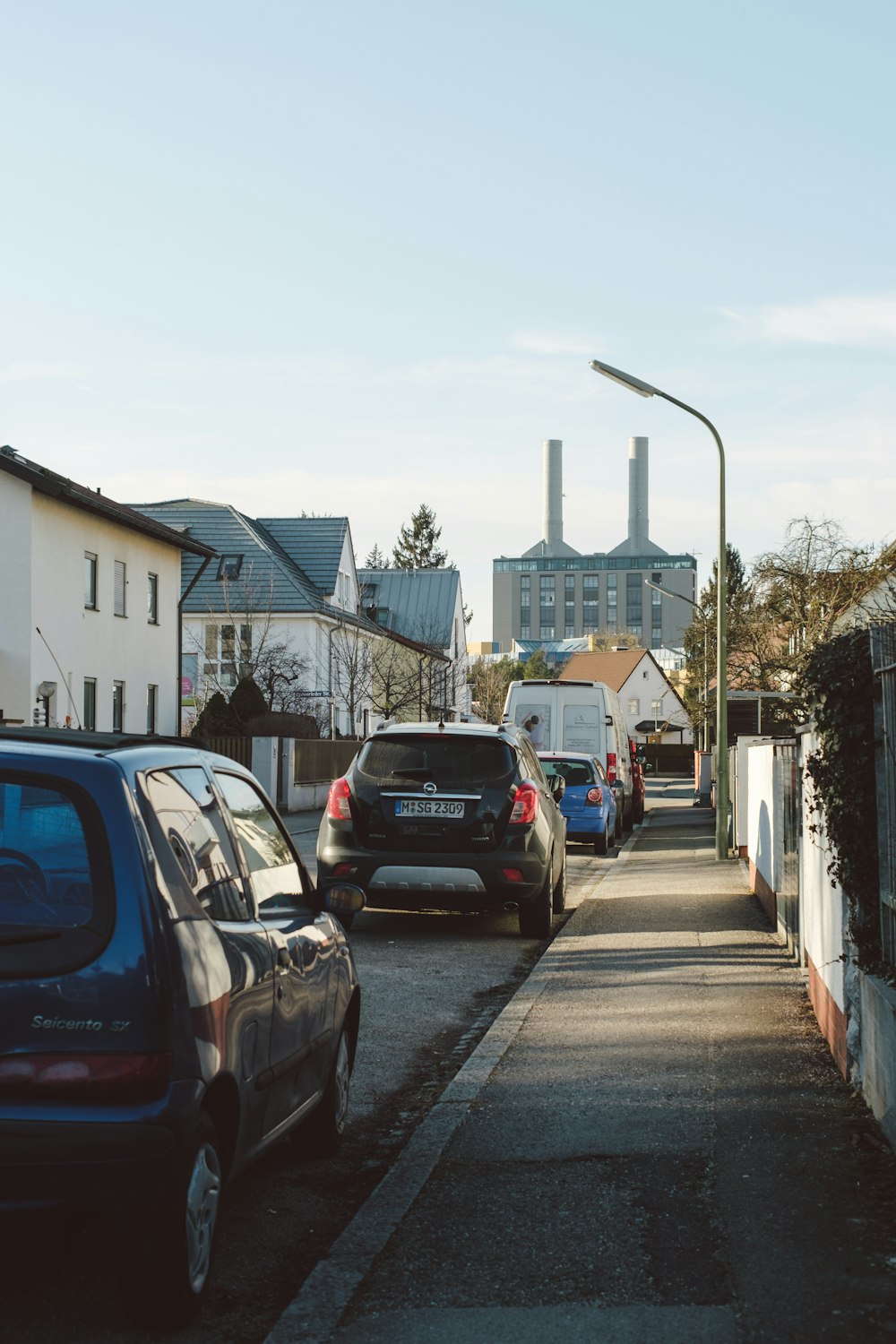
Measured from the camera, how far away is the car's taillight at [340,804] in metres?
12.7

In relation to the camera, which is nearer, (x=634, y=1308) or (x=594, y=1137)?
(x=634, y=1308)

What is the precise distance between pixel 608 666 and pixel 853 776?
115m

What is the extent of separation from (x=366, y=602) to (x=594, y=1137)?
8140cm

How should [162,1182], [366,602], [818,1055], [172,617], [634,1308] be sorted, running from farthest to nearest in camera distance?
[366,602]
[172,617]
[818,1055]
[634,1308]
[162,1182]

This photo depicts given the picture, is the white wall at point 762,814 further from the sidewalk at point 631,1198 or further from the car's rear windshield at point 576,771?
the car's rear windshield at point 576,771

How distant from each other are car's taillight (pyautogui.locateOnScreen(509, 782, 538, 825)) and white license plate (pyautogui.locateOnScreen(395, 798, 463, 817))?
441 mm

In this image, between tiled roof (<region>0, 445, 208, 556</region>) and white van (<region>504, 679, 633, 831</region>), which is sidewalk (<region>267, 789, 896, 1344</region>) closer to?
white van (<region>504, 679, 633, 831</region>)

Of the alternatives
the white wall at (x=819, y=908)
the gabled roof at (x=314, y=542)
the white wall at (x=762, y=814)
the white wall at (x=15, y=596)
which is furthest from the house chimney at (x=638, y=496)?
the white wall at (x=819, y=908)

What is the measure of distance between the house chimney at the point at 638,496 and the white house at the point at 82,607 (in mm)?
122717

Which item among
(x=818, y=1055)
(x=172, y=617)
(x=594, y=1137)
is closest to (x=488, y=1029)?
(x=818, y=1055)

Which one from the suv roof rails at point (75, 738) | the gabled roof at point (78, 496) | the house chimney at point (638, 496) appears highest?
the house chimney at point (638, 496)

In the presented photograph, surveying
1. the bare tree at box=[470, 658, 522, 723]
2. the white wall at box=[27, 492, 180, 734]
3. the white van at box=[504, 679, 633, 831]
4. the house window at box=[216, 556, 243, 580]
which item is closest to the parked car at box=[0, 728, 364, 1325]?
the white van at box=[504, 679, 633, 831]

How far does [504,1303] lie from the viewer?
4262mm

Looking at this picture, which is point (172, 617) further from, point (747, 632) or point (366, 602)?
point (366, 602)
